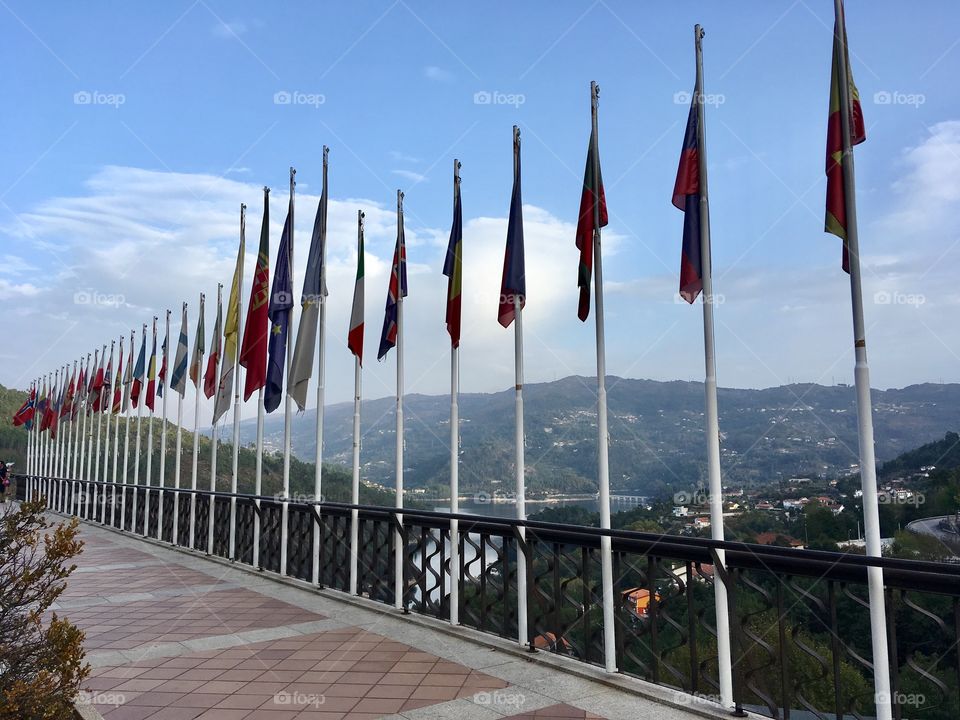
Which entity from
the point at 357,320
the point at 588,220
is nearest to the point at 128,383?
the point at 357,320

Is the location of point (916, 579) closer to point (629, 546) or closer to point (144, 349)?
point (629, 546)

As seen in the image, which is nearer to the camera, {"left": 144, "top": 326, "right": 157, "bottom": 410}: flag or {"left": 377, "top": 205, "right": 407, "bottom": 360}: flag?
{"left": 377, "top": 205, "right": 407, "bottom": 360}: flag

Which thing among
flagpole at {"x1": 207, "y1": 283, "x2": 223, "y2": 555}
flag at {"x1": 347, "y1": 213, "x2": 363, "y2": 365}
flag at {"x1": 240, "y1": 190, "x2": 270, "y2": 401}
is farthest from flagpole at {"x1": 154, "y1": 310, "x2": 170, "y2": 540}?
flag at {"x1": 347, "y1": 213, "x2": 363, "y2": 365}

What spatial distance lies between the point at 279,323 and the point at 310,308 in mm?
901

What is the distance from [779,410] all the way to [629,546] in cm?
2009

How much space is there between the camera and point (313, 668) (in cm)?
545

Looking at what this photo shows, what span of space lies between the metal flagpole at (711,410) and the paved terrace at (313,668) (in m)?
0.38

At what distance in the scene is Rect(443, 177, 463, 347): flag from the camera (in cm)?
712

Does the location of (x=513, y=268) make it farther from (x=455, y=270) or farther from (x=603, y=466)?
(x=603, y=466)

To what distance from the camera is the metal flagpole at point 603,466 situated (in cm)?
522

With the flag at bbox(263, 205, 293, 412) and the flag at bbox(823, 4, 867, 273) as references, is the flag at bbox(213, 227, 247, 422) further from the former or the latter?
the flag at bbox(823, 4, 867, 273)

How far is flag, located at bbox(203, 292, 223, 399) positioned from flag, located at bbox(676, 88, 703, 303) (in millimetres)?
10596

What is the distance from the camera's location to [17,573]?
3.42 m

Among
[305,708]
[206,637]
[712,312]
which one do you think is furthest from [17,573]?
[712,312]
